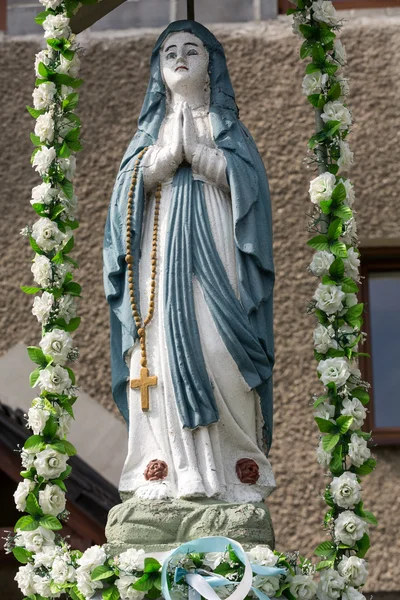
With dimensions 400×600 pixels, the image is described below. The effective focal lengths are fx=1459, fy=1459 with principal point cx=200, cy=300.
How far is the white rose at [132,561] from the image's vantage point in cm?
538

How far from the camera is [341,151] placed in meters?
6.17

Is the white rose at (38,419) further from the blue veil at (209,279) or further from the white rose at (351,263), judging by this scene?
the white rose at (351,263)

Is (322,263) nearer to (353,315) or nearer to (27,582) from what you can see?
(353,315)

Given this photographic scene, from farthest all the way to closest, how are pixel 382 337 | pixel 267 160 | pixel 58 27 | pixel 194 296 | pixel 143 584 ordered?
pixel 267 160 < pixel 382 337 < pixel 58 27 < pixel 194 296 < pixel 143 584

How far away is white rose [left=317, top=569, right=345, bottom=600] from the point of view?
5.46 metres

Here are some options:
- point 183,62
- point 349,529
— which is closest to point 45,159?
point 183,62

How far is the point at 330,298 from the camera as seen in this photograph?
232 inches

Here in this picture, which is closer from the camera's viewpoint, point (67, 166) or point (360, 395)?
point (360, 395)

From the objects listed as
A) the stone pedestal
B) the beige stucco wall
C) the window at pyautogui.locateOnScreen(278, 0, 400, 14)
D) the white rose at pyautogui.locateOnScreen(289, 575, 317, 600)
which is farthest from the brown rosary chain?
the window at pyautogui.locateOnScreen(278, 0, 400, 14)

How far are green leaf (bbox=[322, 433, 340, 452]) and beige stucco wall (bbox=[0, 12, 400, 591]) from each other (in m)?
3.37

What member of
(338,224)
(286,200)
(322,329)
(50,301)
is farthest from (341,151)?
(286,200)

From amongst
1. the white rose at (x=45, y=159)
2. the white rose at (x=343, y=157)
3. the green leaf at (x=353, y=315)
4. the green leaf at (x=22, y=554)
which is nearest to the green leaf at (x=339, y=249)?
the green leaf at (x=353, y=315)

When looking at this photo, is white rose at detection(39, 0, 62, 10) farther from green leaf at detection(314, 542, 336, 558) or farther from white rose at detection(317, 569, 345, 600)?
white rose at detection(317, 569, 345, 600)

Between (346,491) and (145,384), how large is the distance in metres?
0.90
